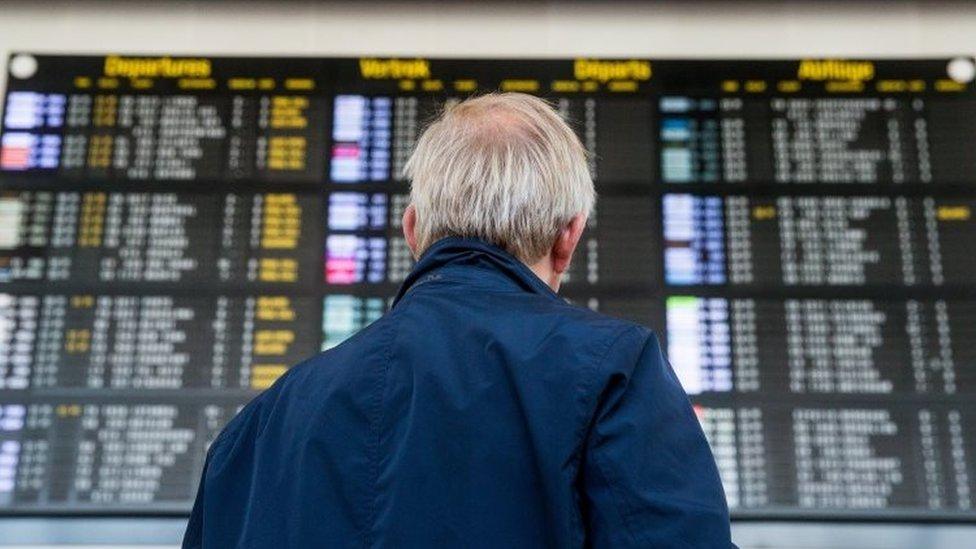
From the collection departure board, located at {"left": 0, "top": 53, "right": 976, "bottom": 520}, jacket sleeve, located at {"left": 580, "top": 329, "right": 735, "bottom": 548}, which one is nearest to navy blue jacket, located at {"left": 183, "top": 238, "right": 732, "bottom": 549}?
jacket sleeve, located at {"left": 580, "top": 329, "right": 735, "bottom": 548}

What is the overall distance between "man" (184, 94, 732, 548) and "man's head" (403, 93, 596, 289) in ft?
0.16

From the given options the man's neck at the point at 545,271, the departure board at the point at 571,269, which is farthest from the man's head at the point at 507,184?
the departure board at the point at 571,269

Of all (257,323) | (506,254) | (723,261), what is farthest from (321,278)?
(506,254)

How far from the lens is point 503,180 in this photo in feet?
2.60

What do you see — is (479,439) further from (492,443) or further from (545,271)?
(545,271)

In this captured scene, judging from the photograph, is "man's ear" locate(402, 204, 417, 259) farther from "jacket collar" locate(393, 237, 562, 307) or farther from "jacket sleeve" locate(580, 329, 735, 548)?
"jacket sleeve" locate(580, 329, 735, 548)

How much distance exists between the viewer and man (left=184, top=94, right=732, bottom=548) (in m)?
0.64

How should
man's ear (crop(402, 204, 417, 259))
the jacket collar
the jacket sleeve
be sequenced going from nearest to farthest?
the jacket sleeve < the jacket collar < man's ear (crop(402, 204, 417, 259))

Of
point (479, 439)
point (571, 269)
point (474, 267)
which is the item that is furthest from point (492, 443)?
point (571, 269)

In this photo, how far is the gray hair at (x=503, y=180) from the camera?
789 millimetres

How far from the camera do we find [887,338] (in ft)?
6.68

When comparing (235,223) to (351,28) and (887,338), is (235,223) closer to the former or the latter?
(351,28)

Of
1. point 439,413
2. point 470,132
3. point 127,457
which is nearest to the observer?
point 439,413

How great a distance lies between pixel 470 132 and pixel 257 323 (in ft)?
4.48
